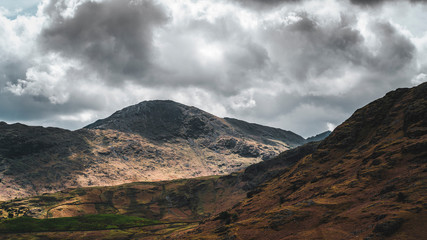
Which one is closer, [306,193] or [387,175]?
[387,175]

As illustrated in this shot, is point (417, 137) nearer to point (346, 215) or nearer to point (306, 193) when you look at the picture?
point (306, 193)

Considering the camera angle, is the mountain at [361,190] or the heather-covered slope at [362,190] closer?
the heather-covered slope at [362,190]

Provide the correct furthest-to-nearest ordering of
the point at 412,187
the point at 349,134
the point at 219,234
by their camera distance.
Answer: the point at 349,134 < the point at 219,234 < the point at 412,187

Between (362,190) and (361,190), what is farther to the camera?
(361,190)

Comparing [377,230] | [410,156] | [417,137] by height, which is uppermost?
[417,137]

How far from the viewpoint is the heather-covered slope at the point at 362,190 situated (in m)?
66.6

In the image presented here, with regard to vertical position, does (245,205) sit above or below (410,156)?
below

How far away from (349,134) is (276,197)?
2504 inches

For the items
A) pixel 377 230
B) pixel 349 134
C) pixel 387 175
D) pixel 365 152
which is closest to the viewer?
pixel 377 230

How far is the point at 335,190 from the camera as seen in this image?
103062 mm

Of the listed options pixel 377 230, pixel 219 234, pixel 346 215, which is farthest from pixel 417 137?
pixel 219 234

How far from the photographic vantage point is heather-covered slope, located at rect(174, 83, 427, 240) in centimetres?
6662

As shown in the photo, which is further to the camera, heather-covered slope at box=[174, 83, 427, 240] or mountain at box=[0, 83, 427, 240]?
mountain at box=[0, 83, 427, 240]

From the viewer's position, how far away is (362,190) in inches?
3674
